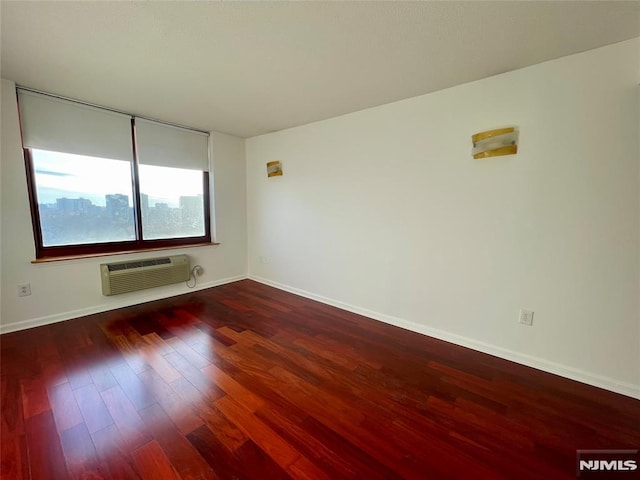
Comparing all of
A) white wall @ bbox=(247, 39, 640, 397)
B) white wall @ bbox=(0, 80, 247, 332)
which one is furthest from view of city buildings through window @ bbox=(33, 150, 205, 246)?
white wall @ bbox=(247, 39, 640, 397)

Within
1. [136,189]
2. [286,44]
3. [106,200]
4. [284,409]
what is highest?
[286,44]

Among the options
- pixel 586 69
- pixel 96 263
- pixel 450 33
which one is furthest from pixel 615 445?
pixel 96 263

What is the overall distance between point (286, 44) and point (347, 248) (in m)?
2.04

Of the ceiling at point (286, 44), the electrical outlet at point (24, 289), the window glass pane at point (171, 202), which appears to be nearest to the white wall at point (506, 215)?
the ceiling at point (286, 44)

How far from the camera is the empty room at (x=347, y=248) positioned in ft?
4.63

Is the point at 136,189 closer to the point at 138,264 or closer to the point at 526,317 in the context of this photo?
the point at 138,264

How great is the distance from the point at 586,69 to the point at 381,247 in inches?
77.9

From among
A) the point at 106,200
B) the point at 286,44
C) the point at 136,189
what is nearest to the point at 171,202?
the point at 136,189

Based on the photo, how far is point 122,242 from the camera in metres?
3.21

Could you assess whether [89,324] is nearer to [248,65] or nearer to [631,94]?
[248,65]

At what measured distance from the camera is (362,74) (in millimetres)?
2117

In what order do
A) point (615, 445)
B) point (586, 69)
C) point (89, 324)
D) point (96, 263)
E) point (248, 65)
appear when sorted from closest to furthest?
point (615, 445), point (586, 69), point (248, 65), point (89, 324), point (96, 263)

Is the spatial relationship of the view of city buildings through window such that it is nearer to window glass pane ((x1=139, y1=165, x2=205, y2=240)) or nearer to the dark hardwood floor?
window glass pane ((x1=139, y1=165, x2=205, y2=240))

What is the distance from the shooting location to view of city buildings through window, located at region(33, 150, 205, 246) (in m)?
2.69
